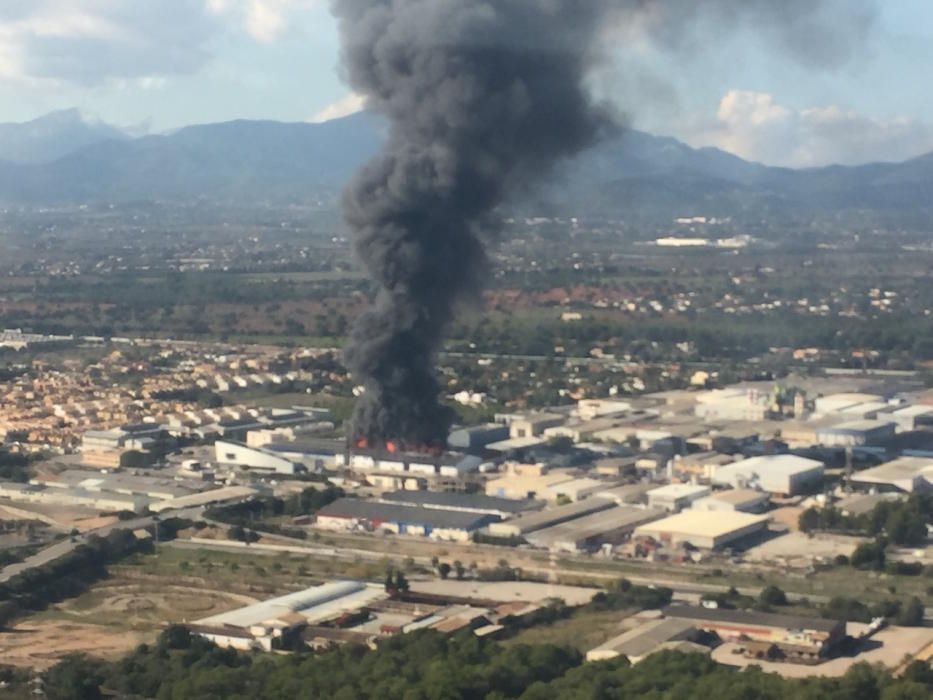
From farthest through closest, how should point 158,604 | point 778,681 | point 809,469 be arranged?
point 809,469
point 158,604
point 778,681

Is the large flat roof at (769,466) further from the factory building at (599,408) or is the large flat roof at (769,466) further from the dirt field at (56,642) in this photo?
the dirt field at (56,642)

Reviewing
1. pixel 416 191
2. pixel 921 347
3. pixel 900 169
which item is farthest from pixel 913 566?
pixel 900 169

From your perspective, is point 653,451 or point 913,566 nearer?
point 913,566

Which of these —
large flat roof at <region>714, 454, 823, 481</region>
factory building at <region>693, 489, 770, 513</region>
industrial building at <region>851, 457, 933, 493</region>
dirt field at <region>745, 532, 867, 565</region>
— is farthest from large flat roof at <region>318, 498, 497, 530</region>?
industrial building at <region>851, 457, 933, 493</region>

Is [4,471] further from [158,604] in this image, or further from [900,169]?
[900,169]

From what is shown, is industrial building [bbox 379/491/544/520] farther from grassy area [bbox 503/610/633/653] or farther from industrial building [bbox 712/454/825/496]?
grassy area [bbox 503/610/633/653]

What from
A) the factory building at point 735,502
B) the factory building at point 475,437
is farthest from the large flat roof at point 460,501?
the factory building at point 475,437
